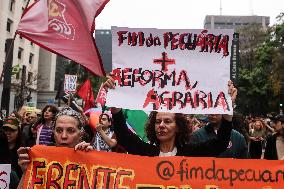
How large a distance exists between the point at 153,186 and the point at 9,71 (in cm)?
755

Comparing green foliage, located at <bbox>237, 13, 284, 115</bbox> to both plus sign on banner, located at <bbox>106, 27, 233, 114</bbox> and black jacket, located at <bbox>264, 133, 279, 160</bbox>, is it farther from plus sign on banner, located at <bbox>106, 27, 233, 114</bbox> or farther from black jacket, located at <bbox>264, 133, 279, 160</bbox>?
plus sign on banner, located at <bbox>106, 27, 233, 114</bbox>

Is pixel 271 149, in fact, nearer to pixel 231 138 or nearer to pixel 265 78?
pixel 231 138

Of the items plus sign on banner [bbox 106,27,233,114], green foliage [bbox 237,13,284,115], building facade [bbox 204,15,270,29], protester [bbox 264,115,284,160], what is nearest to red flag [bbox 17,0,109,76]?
plus sign on banner [bbox 106,27,233,114]

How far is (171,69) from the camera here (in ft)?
12.4

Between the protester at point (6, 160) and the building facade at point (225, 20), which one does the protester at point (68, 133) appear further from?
the building facade at point (225, 20)

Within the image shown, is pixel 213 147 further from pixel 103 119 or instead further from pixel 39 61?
pixel 39 61

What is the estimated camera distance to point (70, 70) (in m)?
62.1

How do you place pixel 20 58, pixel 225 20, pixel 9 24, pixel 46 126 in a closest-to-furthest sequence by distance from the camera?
1. pixel 46 126
2. pixel 9 24
3. pixel 20 58
4. pixel 225 20

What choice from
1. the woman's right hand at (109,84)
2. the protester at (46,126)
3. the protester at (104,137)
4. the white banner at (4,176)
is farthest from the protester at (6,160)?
the protester at (46,126)

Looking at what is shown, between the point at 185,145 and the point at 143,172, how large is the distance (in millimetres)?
466

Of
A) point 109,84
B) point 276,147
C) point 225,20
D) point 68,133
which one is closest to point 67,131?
point 68,133

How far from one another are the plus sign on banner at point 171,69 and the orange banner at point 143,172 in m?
0.41

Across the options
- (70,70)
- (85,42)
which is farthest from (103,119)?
(70,70)

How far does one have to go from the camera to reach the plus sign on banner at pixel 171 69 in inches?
145
